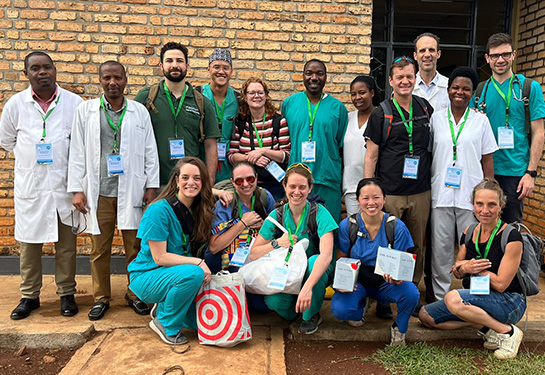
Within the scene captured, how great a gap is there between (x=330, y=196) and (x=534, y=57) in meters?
3.75

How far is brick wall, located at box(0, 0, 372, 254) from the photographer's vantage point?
16.7 ft

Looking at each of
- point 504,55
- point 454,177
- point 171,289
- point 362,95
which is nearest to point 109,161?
point 171,289

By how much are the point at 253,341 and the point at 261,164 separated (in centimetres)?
155

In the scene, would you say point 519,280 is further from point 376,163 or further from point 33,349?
point 33,349

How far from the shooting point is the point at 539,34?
235 inches

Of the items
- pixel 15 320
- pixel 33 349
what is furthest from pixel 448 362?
pixel 15 320

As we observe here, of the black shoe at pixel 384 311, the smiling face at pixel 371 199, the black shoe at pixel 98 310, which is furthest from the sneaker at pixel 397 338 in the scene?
the black shoe at pixel 98 310

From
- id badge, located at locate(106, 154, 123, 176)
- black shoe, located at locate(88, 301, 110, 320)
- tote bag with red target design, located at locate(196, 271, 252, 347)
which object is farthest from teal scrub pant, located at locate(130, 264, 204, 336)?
id badge, located at locate(106, 154, 123, 176)

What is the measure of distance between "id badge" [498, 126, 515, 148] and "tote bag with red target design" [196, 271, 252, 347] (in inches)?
103

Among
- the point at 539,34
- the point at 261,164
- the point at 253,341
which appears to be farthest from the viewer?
the point at 539,34

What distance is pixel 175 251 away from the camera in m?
3.64

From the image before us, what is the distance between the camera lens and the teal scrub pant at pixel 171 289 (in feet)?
11.2

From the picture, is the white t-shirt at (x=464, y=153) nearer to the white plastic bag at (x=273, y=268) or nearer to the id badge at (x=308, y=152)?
the id badge at (x=308, y=152)

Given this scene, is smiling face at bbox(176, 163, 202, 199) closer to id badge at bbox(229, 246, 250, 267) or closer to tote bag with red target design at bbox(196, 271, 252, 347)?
id badge at bbox(229, 246, 250, 267)
